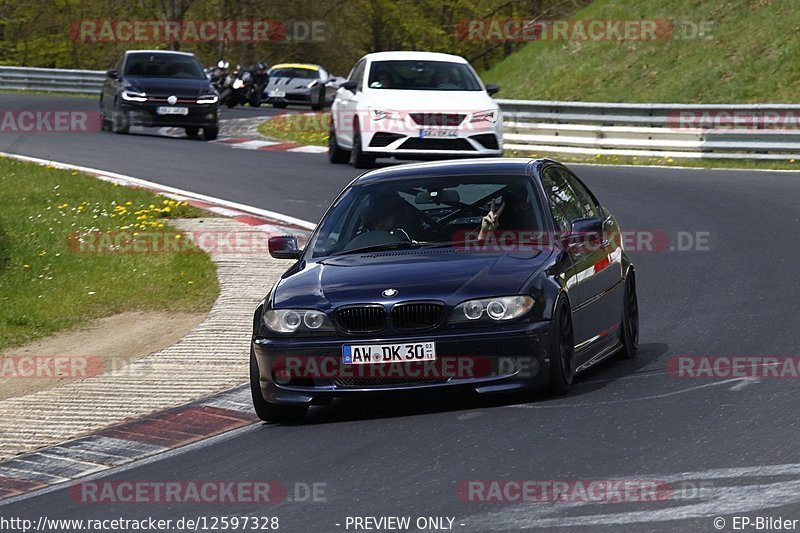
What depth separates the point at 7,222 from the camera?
56.1 ft

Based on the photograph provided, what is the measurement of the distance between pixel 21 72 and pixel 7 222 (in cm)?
2851

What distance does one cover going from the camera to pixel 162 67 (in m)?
30.2

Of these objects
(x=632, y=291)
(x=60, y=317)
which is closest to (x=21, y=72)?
(x=60, y=317)

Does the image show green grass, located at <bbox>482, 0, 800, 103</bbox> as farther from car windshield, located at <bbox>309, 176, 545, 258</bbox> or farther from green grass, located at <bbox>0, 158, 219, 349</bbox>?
car windshield, located at <bbox>309, 176, 545, 258</bbox>

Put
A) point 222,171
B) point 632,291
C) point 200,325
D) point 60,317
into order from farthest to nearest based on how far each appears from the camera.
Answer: point 222,171 → point 60,317 → point 200,325 → point 632,291

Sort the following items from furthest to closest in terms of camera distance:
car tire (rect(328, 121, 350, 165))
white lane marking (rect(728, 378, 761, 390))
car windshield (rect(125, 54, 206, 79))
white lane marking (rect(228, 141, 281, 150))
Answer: car windshield (rect(125, 54, 206, 79))
white lane marking (rect(228, 141, 281, 150))
car tire (rect(328, 121, 350, 165))
white lane marking (rect(728, 378, 761, 390))

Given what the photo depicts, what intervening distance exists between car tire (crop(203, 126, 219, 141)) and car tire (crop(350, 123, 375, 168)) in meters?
6.83

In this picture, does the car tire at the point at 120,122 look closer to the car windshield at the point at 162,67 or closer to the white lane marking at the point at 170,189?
the car windshield at the point at 162,67

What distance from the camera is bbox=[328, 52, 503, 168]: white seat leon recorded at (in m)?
22.0

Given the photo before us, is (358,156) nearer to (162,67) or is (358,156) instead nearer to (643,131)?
(643,131)

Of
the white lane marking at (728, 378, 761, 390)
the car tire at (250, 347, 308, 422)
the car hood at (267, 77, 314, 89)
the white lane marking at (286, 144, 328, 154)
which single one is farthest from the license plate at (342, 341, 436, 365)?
the car hood at (267, 77, 314, 89)

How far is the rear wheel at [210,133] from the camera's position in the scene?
29688 millimetres

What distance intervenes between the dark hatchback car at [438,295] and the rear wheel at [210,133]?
19994 millimetres

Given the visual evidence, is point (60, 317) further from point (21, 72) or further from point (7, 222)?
point (21, 72)
